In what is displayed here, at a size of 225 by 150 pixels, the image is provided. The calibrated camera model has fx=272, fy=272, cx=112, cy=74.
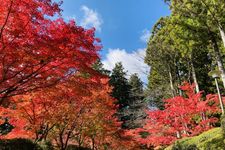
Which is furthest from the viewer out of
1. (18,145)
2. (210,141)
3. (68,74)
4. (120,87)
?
A: (120,87)

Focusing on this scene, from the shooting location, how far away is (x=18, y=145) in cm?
1076

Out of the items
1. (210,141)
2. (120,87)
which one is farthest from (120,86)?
(210,141)

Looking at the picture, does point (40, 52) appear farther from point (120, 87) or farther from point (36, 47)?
point (120, 87)

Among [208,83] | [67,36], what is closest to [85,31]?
[67,36]

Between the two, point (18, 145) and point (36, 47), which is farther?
point (18, 145)

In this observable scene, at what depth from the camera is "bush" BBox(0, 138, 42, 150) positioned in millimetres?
10219

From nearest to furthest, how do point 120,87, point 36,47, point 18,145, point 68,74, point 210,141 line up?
point 36,47 < point 68,74 < point 18,145 < point 210,141 < point 120,87

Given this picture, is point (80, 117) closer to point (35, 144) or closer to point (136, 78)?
point (35, 144)

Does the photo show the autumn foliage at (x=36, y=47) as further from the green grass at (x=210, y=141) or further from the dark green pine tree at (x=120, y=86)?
the dark green pine tree at (x=120, y=86)

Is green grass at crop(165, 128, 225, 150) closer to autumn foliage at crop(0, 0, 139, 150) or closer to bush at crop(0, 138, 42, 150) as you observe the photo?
autumn foliage at crop(0, 0, 139, 150)

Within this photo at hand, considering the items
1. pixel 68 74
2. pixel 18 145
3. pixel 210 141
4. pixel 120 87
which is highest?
pixel 120 87

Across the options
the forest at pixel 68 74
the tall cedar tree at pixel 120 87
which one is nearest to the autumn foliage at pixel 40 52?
the forest at pixel 68 74

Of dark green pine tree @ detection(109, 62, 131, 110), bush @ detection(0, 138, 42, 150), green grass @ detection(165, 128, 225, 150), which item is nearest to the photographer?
bush @ detection(0, 138, 42, 150)

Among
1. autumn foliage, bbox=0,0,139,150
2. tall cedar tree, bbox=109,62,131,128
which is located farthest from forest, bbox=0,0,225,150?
tall cedar tree, bbox=109,62,131,128
